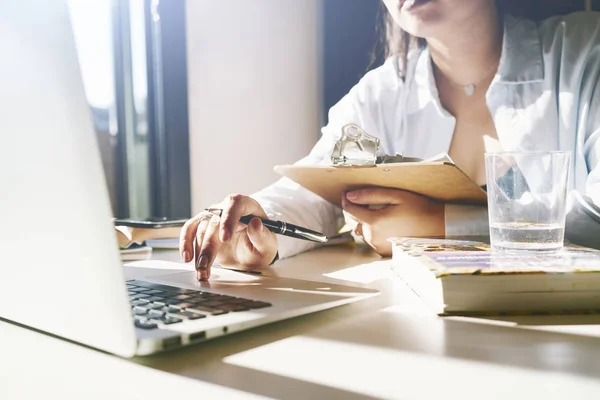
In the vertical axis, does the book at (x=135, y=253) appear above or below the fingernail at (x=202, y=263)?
below

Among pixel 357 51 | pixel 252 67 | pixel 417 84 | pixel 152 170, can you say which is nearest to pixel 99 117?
pixel 152 170

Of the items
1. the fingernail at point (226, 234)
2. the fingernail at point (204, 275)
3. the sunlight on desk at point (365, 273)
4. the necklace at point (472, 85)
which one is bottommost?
the sunlight on desk at point (365, 273)

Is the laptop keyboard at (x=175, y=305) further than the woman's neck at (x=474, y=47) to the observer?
No

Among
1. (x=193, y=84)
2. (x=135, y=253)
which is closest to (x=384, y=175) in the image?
(x=135, y=253)

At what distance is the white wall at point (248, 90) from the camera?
1886mm

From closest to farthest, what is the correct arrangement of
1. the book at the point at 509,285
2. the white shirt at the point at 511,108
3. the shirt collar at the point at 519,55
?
the book at the point at 509,285
the white shirt at the point at 511,108
the shirt collar at the point at 519,55

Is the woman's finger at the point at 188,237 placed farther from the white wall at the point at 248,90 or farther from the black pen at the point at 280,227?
the white wall at the point at 248,90

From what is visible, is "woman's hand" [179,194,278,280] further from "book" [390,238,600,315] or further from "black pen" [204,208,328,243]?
"book" [390,238,600,315]

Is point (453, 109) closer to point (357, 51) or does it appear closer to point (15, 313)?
point (357, 51)

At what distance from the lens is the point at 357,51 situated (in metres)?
1.81

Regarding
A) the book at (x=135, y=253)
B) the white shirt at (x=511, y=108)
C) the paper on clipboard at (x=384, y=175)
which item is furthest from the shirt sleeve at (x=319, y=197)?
the book at (x=135, y=253)

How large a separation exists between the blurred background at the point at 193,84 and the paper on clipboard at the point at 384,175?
88 centimetres

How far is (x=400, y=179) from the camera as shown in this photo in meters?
0.81

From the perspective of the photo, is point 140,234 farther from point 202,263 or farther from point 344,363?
point 344,363
